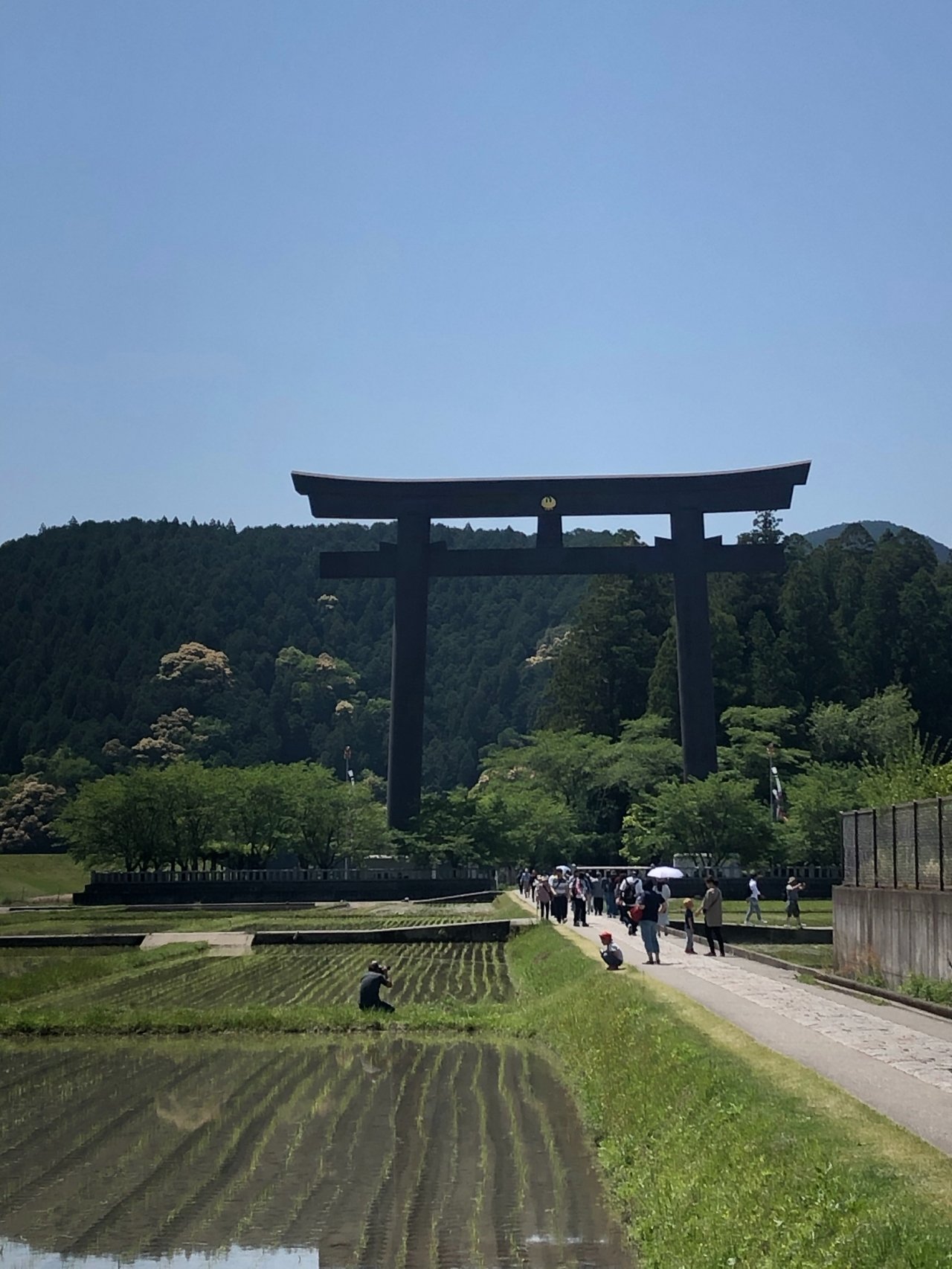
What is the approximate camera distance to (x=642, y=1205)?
385 inches

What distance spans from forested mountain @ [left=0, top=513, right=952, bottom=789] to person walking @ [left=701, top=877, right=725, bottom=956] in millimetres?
52073

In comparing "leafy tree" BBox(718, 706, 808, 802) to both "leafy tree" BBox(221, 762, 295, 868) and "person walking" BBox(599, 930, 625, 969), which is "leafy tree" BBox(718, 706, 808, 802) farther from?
"person walking" BBox(599, 930, 625, 969)

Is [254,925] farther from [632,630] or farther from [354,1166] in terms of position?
[632,630]

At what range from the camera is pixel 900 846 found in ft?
72.4

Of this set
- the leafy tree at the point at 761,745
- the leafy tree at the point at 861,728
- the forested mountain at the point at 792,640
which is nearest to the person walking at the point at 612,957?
the leafy tree at the point at 761,745

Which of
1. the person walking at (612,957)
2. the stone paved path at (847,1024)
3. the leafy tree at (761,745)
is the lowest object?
the stone paved path at (847,1024)

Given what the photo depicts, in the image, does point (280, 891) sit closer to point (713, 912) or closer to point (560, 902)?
A: point (560, 902)

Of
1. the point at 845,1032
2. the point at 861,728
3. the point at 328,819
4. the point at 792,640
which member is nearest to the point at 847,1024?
the point at 845,1032

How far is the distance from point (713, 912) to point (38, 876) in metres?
69.6

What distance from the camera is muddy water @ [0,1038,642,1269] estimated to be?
9.27 meters

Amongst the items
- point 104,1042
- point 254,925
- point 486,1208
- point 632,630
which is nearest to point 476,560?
point 254,925

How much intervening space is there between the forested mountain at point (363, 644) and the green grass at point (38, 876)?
80.7 feet

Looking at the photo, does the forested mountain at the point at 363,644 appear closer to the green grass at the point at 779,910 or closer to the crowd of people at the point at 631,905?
the green grass at the point at 779,910

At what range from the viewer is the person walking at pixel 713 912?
25.0m
